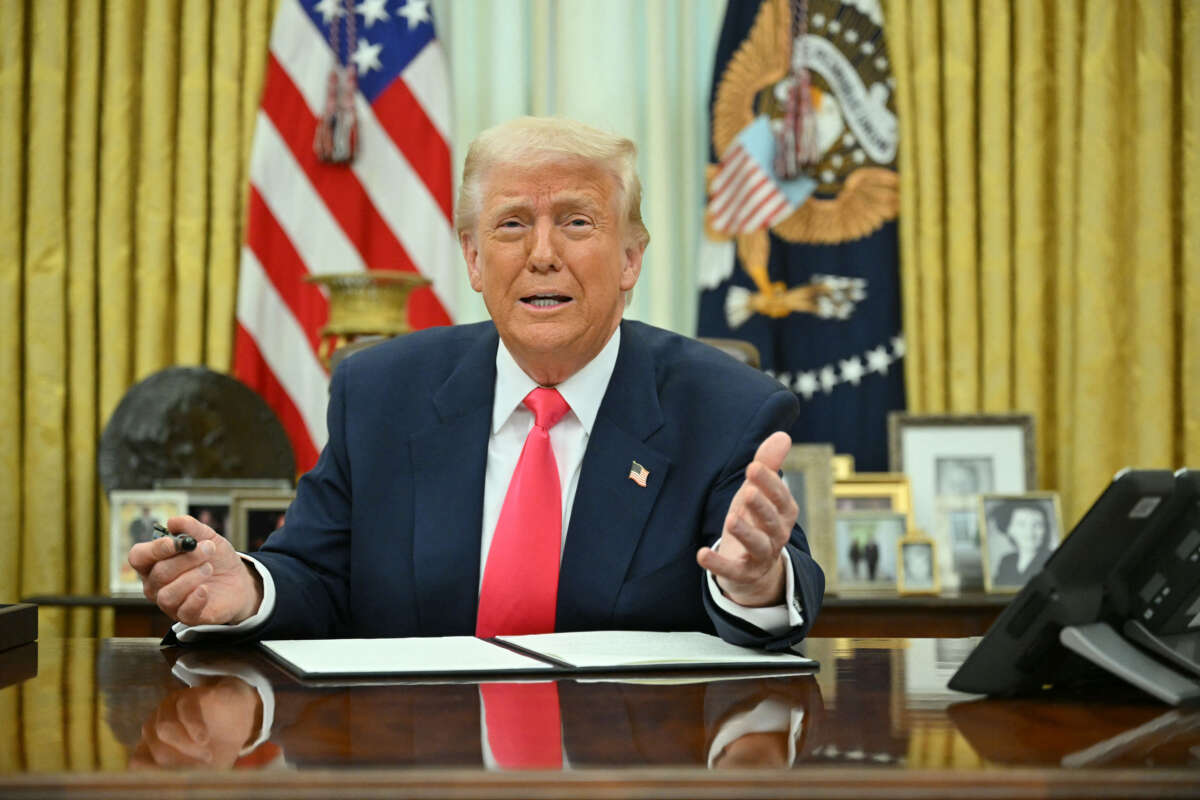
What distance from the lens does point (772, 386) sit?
6.28 feet

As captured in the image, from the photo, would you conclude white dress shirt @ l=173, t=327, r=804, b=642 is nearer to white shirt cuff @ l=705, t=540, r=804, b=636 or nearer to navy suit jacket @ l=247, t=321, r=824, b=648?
navy suit jacket @ l=247, t=321, r=824, b=648

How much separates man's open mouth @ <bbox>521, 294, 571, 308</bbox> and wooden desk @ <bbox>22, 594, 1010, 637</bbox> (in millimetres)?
1502

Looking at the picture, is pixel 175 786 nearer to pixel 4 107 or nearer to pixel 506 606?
pixel 506 606

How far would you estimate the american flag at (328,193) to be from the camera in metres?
3.92

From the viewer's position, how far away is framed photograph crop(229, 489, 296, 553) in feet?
11.1

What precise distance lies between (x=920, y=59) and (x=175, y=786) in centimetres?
342

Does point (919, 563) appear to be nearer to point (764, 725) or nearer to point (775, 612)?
point (775, 612)

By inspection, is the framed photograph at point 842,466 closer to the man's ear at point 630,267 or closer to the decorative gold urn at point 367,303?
the decorative gold urn at point 367,303

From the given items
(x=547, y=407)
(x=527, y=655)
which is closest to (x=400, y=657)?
(x=527, y=655)

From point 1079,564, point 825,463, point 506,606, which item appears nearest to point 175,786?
point 1079,564

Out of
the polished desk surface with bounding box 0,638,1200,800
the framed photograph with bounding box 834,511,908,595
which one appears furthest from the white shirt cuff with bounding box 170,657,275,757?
the framed photograph with bounding box 834,511,908,595

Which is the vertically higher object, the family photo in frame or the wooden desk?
the family photo in frame

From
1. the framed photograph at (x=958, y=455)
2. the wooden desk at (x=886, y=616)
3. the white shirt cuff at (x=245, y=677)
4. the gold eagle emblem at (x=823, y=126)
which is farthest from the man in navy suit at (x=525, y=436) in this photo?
the gold eagle emblem at (x=823, y=126)

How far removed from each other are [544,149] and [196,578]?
81 centimetres
